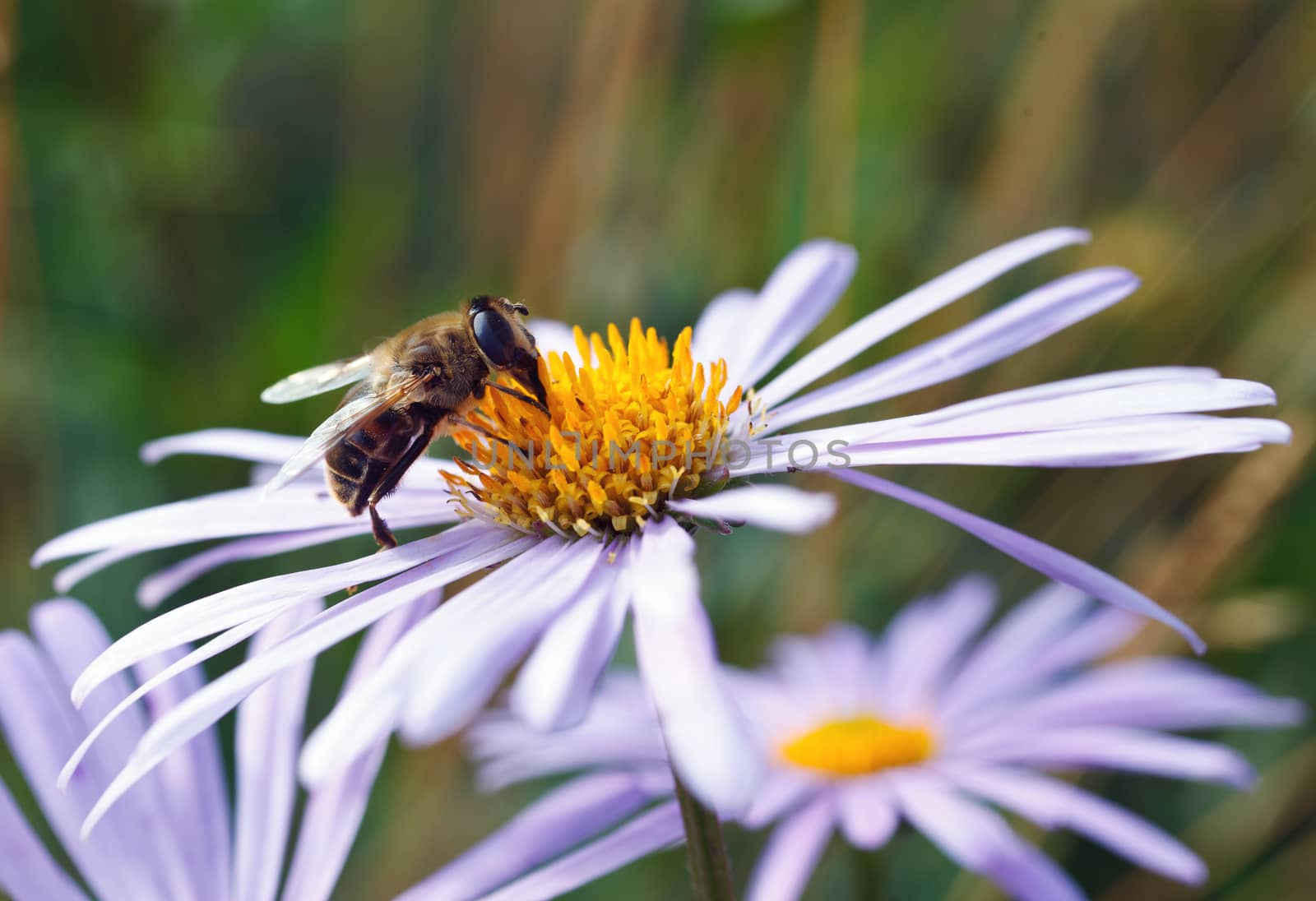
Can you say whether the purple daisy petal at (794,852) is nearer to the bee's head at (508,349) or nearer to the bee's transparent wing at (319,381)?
the bee's head at (508,349)

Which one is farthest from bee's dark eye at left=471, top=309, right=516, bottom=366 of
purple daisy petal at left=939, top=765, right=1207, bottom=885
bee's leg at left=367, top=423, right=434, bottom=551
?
purple daisy petal at left=939, top=765, right=1207, bottom=885

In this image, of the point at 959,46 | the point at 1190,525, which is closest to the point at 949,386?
the point at 1190,525

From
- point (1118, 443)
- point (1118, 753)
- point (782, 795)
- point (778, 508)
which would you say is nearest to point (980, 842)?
point (1118, 753)

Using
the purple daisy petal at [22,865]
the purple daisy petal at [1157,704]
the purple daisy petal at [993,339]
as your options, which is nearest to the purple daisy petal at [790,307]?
the purple daisy petal at [993,339]

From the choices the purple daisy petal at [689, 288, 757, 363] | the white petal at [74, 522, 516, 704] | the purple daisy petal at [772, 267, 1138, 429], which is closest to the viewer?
the white petal at [74, 522, 516, 704]

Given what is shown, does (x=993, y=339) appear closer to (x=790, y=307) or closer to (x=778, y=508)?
(x=790, y=307)

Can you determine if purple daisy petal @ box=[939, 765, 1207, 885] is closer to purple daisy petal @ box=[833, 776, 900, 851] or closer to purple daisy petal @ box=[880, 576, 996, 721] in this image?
purple daisy petal @ box=[833, 776, 900, 851]
